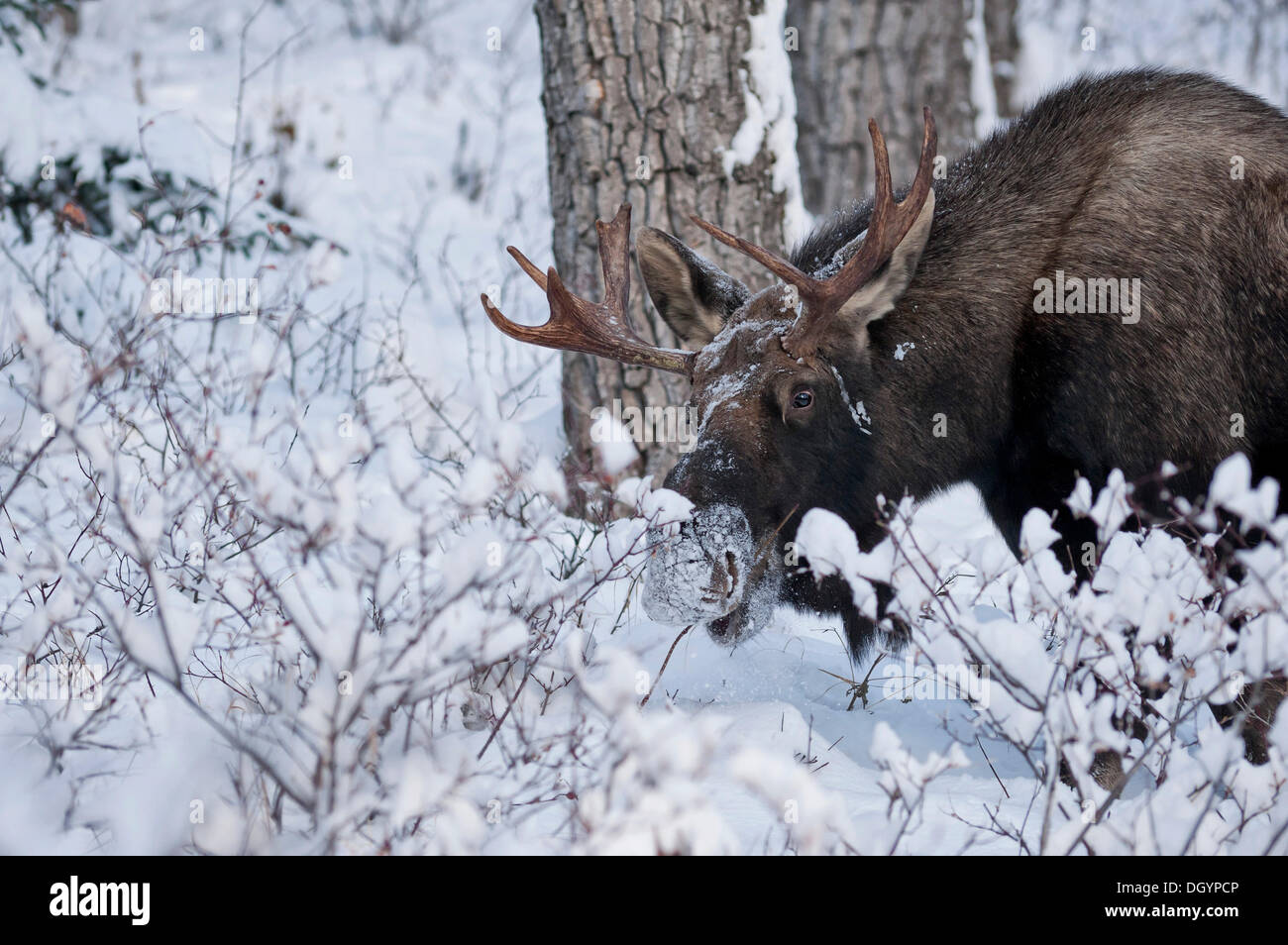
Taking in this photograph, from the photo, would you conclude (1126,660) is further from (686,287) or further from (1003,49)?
(1003,49)

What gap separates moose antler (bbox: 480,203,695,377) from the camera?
3803 mm

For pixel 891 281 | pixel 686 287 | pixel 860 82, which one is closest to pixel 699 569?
pixel 891 281

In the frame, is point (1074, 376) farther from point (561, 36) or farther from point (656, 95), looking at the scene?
point (561, 36)

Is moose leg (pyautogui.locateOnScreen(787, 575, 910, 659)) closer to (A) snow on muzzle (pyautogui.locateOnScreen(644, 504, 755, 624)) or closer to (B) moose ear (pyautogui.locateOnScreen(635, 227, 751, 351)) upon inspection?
(A) snow on muzzle (pyautogui.locateOnScreen(644, 504, 755, 624))

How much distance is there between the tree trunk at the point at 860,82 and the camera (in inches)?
303

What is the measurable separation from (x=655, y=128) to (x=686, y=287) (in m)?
1.06

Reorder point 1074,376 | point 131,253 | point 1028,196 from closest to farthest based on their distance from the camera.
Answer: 1. point 1074,376
2. point 1028,196
3. point 131,253

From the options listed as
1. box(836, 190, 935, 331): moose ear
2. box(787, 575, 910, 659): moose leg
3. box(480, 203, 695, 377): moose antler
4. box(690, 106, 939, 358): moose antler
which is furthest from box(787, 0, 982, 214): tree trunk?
box(787, 575, 910, 659): moose leg

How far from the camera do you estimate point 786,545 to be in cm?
354

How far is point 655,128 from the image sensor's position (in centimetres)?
479

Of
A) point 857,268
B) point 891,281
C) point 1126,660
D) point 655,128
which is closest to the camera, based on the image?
point 1126,660
